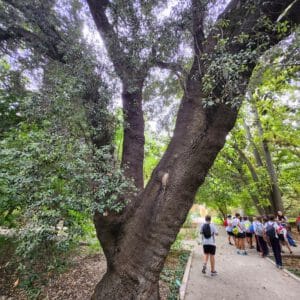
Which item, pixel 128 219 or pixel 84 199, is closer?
pixel 84 199

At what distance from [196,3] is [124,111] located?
270 cm

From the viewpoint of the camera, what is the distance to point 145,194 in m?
3.56

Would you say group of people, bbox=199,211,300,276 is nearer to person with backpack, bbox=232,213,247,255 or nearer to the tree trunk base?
person with backpack, bbox=232,213,247,255

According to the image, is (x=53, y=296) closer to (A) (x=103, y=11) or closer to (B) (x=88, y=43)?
(B) (x=88, y=43)

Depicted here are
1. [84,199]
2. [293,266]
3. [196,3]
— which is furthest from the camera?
[293,266]

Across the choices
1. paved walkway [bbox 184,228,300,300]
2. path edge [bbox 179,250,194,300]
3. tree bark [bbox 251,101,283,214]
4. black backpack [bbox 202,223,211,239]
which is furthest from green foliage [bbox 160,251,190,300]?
tree bark [bbox 251,101,283,214]

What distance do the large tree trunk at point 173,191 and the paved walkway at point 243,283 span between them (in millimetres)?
1853

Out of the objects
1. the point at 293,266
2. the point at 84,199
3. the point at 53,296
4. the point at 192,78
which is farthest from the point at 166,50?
the point at 293,266

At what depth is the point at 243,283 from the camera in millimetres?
5062

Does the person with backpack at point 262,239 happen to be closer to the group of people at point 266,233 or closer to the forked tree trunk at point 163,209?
the group of people at point 266,233

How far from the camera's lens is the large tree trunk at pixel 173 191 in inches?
126

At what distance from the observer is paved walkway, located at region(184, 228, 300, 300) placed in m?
4.37

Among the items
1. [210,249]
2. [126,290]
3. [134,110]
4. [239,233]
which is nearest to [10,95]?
[134,110]

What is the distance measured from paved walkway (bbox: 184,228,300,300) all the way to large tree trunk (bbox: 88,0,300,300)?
1853 mm
